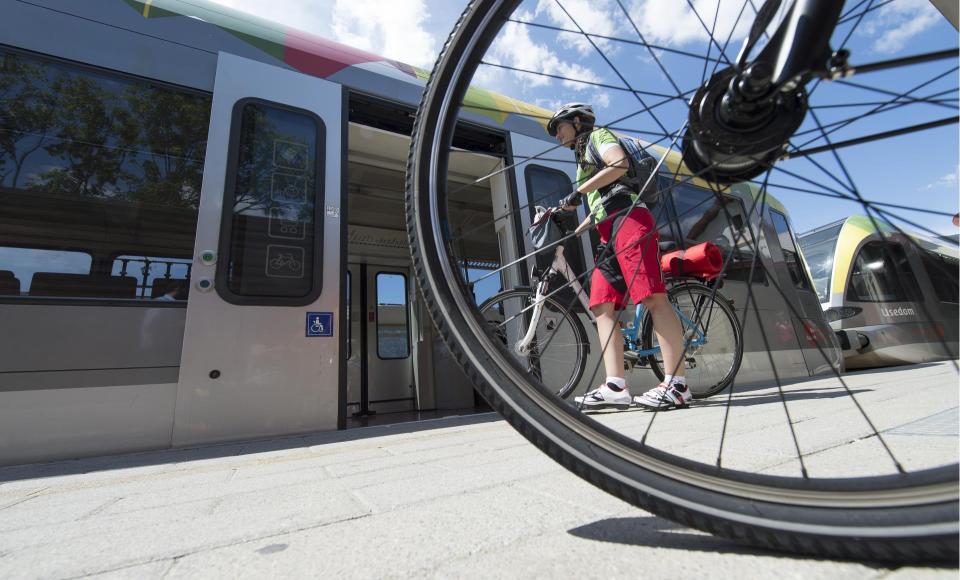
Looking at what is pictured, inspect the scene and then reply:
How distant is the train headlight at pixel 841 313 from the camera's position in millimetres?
4773

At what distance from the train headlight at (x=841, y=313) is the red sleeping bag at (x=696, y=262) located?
356 centimetres

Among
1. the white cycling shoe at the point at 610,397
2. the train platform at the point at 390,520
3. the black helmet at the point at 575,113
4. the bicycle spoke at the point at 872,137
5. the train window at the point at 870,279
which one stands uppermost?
the black helmet at the point at 575,113

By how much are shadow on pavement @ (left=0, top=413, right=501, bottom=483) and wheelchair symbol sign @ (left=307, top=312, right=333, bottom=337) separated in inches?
21.5

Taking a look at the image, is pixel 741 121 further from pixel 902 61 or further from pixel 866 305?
pixel 866 305

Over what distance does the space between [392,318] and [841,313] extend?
5.55 metres

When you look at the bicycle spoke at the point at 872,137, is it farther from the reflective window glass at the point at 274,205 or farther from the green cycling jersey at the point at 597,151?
the reflective window glass at the point at 274,205

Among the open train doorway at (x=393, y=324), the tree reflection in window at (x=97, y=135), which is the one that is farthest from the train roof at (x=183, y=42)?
the open train doorway at (x=393, y=324)

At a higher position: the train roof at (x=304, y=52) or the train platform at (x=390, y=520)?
the train roof at (x=304, y=52)

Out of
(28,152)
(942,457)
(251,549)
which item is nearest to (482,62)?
(251,549)

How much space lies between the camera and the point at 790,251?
493cm

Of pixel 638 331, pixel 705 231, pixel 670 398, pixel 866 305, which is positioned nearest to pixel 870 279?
pixel 866 305

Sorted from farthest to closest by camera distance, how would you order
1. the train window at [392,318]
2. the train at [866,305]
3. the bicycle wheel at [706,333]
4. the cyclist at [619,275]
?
the train window at [392,318]
the train at [866,305]
the bicycle wheel at [706,333]
the cyclist at [619,275]

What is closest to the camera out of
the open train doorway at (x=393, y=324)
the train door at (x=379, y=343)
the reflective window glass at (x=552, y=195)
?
the reflective window glass at (x=552, y=195)

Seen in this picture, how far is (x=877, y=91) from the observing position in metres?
0.64
